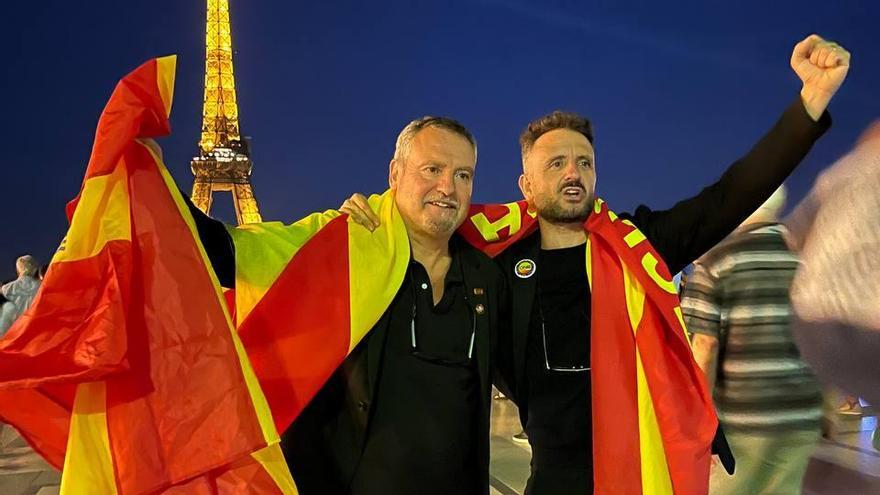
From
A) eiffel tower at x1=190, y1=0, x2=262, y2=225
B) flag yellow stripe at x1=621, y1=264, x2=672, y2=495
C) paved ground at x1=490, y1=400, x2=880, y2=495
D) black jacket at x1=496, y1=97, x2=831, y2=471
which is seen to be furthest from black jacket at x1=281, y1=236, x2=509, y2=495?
eiffel tower at x1=190, y1=0, x2=262, y2=225

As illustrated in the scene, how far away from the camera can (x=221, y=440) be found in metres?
1.88

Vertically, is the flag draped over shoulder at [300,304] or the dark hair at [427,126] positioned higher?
the dark hair at [427,126]

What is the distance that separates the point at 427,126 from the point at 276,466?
1124 millimetres

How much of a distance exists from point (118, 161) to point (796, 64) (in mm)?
1940

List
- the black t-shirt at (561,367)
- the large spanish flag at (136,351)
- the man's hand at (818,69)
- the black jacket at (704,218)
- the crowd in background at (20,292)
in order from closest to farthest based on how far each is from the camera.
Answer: the large spanish flag at (136,351), the man's hand at (818,69), the black jacket at (704,218), the black t-shirt at (561,367), the crowd in background at (20,292)

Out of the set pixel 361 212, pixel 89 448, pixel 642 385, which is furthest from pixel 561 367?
pixel 89 448

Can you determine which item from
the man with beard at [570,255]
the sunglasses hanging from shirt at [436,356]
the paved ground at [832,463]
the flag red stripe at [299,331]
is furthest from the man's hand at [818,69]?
the paved ground at [832,463]

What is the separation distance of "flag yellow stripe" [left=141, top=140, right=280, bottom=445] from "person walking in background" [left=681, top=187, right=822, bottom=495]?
1704 millimetres

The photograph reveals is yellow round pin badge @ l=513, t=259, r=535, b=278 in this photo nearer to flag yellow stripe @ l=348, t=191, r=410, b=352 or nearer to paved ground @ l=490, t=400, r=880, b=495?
flag yellow stripe @ l=348, t=191, r=410, b=352

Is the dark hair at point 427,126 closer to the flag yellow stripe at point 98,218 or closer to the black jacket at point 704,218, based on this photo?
the black jacket at point 704,218

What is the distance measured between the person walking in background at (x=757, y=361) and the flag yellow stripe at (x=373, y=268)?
131cm

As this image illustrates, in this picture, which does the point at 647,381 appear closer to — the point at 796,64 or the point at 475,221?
the point at 475,221

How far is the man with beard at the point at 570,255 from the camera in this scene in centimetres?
230

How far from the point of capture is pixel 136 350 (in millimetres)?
1888
